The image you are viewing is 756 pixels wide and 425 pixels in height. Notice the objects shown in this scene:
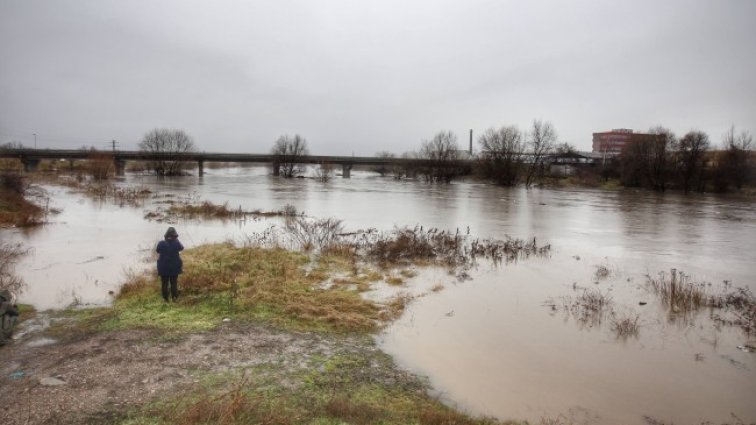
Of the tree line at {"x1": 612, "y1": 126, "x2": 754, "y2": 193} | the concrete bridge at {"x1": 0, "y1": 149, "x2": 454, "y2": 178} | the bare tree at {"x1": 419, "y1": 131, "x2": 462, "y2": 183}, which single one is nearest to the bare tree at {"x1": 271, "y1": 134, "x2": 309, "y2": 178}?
the concrete bridge at {"x1": 0, "y1": 149, "x2": 454, "y2": 178}

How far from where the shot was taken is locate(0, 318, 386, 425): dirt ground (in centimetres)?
571

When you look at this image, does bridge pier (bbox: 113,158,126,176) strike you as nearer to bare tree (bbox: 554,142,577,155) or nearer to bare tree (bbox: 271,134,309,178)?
bare tree (bbox: 271,134,309,178)

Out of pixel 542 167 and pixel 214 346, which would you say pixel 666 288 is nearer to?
pixel 214 346

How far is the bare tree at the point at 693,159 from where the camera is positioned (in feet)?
203

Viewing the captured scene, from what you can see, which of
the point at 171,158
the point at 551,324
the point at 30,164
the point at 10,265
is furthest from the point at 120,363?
the point at 30,164

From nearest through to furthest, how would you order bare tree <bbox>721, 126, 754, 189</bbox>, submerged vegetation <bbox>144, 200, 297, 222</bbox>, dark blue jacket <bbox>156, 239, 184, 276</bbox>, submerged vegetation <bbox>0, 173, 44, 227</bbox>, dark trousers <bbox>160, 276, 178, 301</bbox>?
1. dark blue jacket <bbox>156, 239, 184, 276</bbox>
2. dark trousers <bbox>160, 276, 178, 301</bbox>
3. submerged vegetation <bbox>0, 173, 44, 227</bbox>
4. submerged vegetation <bbox>144, 200, 297, 222</bbox>
5. bare tree <bbox>721, 126, 754, 189</bbox>

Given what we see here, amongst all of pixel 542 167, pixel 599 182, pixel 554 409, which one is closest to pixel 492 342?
pixel 554 409

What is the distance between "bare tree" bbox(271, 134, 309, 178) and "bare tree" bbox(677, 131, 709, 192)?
239ft

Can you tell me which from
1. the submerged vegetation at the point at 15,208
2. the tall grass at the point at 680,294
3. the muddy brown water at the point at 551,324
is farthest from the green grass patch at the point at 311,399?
the submerged vegetation at the point at 15,208

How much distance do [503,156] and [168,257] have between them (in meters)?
68.7

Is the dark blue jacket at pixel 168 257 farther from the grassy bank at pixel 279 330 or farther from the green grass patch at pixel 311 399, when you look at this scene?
the green grass patch at pixel 311 399

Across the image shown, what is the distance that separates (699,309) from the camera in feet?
36.6

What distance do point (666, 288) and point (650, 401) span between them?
22.8ft

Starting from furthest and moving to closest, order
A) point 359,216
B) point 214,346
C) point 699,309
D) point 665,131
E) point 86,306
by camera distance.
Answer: point 665,131
point 359,216
point 699,309
point 86,306
point 214,346
